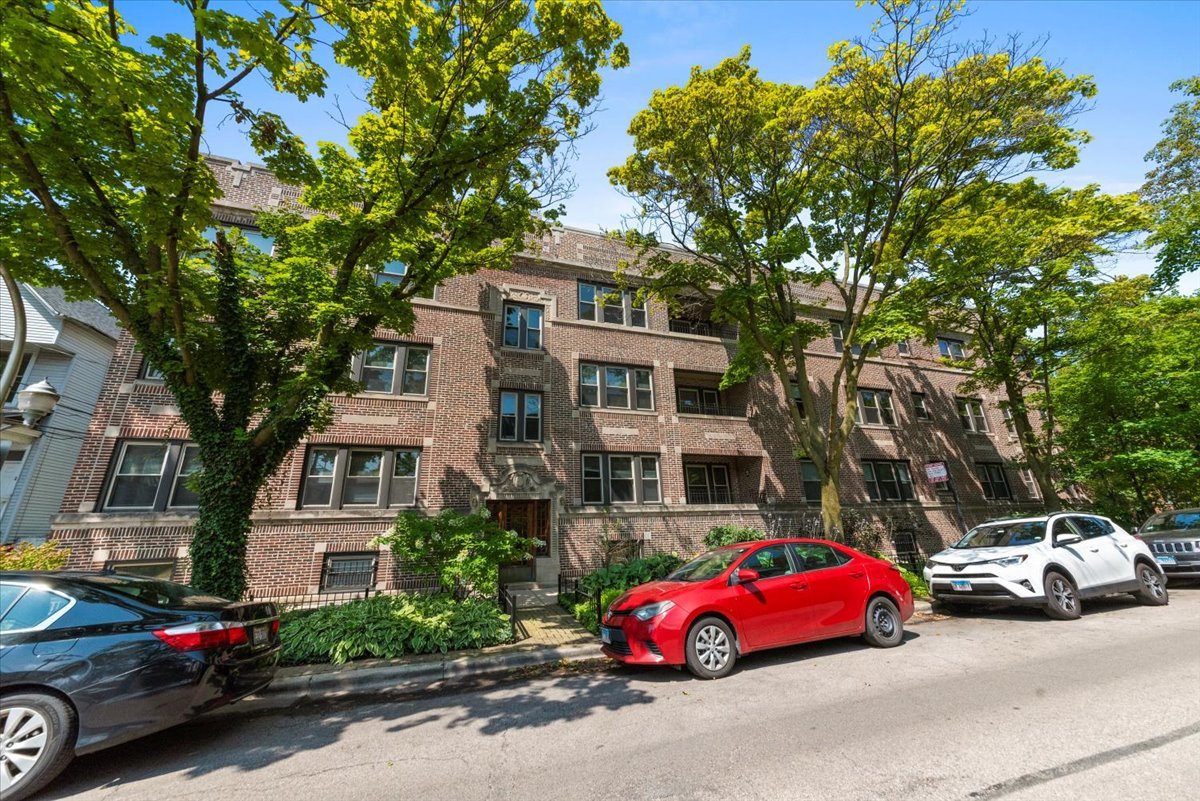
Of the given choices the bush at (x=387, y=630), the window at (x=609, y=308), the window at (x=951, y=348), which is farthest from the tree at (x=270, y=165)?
the window at (x=951, y=348)

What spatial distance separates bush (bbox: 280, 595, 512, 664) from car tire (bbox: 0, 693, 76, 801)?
3274 millimetres

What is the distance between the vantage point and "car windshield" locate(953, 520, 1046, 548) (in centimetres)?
892

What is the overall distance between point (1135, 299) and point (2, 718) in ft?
96.5

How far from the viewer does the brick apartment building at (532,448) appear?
37.3 ft

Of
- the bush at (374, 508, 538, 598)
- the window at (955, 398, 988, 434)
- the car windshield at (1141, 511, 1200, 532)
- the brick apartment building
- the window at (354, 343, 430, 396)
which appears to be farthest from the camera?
the window at (955, 398, 988, 434)

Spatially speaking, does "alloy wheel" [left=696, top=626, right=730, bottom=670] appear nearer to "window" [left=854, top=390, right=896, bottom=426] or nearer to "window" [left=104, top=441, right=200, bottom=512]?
"window" [left=104, top=441, right=200, bottom=512]

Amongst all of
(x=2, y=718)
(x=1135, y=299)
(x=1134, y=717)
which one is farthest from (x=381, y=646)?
(x=1135, y=299)

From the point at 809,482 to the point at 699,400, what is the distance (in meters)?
5.36

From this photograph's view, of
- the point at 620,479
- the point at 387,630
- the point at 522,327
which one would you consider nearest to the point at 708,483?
the point at 620,479

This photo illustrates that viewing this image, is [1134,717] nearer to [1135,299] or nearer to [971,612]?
[971,612]

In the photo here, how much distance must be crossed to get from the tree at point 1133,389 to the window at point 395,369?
22.5 metres

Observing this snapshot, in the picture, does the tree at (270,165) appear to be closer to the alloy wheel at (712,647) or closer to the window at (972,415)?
the alloy wheel at (712,647)

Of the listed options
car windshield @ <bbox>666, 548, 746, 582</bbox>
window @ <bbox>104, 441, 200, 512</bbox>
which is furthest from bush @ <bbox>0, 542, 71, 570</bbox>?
car windshield @ <bbox>666, 548, 746, 582</bbox>

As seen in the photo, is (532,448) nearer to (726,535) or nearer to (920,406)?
(726,535)
